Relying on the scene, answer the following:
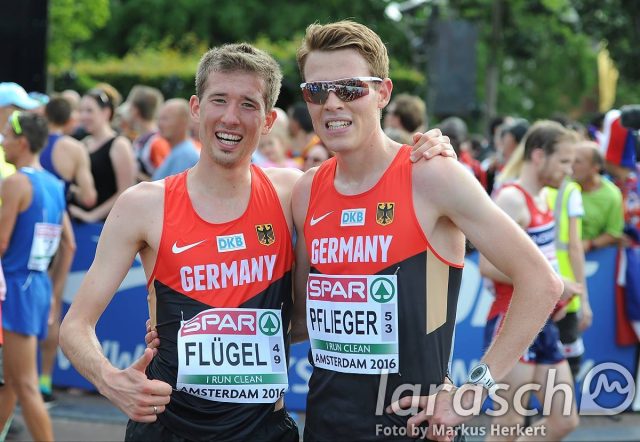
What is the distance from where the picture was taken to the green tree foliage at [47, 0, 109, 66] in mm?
33188

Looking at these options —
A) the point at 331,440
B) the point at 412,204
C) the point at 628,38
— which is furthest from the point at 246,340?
the point at 628,38

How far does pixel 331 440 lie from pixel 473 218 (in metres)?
0.93

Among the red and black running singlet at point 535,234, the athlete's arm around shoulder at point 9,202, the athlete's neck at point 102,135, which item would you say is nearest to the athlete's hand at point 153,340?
the red and black running singlet at point 535,234

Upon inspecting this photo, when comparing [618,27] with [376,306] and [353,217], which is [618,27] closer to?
[353,217]

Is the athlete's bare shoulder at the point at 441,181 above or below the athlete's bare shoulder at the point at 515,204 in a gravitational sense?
above

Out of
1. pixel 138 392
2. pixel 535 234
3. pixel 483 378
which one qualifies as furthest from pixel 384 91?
pixel 535 234

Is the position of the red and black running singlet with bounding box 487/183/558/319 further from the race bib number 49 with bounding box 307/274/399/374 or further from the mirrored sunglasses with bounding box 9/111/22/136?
the mirrored sunglasses with bounding box 9/111/22/136

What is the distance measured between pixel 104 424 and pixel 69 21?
27.7 m

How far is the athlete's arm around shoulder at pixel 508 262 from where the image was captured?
3.37m

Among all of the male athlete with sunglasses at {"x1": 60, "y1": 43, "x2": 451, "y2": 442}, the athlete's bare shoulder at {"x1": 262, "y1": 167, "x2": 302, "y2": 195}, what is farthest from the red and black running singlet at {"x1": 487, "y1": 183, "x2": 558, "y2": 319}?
the male athlete with sunglasses at {"x1": 60, "y1": 43, "x2": 451, "y2": 442}

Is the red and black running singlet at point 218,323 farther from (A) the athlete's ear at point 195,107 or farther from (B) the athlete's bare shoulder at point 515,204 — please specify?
(B) the athlete's bare shoulder at point 515,204

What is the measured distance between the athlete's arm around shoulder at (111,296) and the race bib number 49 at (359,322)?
0.61m

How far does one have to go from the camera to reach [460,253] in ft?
11.8

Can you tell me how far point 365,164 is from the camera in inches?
145
